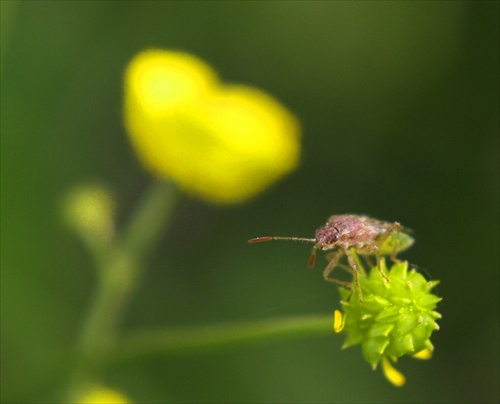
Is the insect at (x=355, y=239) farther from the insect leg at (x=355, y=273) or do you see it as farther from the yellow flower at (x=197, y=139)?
the yellow flower at (x=197, y=139)

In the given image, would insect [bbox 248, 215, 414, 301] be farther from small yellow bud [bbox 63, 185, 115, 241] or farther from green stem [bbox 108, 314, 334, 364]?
small yellow bud [bbox 63, 185, 115, 241]

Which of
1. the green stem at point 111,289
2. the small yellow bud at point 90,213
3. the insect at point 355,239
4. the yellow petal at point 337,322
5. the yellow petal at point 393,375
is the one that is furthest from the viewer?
the small yellow bud at point 90,213


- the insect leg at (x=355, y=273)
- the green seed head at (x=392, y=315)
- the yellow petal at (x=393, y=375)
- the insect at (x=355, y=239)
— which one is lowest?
the yellow petal at (x=393, y=375)

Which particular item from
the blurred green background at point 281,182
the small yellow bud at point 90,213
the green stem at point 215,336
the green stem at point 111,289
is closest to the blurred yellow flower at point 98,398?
the green stem at point 111,289

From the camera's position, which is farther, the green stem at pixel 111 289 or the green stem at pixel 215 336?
the green stem at pixel 111 289

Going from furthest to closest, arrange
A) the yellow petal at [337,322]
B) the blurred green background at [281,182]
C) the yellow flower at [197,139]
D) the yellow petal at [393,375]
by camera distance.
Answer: the blurred green background at [281,182] < the yellow flower at [197,139] < the yellow petal at [393,375] < the yellow petal at [337,322]

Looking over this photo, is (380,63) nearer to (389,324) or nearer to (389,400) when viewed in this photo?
(389,400)

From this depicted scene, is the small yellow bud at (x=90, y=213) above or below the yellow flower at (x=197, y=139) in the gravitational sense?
below
